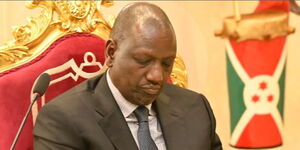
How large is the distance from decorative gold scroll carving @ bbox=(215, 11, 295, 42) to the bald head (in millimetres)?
345

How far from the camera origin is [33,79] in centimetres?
186

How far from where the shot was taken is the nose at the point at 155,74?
5.23ft

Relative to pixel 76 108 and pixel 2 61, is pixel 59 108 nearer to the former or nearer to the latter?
pixel 76 108

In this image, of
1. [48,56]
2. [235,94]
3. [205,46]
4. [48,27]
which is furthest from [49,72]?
[205,46]

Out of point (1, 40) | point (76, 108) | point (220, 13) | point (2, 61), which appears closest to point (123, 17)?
point (76, 108)

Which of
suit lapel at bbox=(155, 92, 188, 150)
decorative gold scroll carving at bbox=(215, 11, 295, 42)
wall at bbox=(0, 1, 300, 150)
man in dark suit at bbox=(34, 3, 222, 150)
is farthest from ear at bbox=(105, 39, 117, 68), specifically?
wall at bbox=(0, 1, 300, 150)

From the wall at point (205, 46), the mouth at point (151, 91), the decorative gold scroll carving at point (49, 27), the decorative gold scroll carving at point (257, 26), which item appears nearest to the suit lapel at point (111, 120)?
the mouth at point (151, 91)

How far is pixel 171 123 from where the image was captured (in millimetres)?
1822

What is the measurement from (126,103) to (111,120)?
9 cm

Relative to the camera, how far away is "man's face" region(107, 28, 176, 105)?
160cm

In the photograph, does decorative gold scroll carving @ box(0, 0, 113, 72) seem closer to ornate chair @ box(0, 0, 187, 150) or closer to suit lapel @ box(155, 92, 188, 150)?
ornate chair @ box(0, 0, 187, 150)

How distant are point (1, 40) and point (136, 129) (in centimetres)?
100

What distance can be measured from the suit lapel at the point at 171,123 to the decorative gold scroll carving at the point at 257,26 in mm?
340

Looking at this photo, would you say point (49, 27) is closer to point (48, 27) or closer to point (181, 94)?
point (48, 27)
